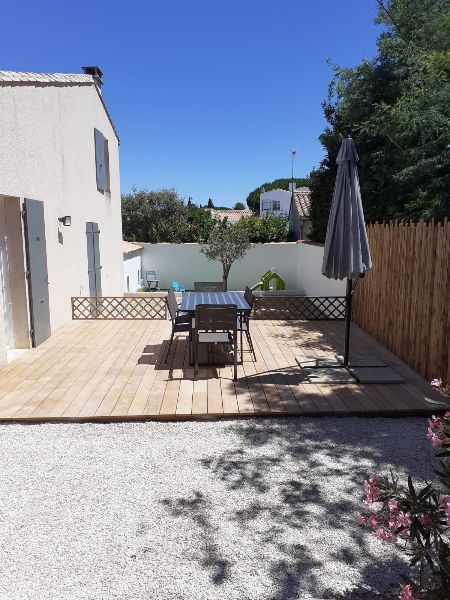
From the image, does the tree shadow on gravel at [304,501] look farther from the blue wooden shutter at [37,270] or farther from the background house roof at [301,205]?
the background house roof at [301,205]

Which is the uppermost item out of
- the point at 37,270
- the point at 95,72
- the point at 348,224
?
the point at 95,72

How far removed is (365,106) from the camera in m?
10.7

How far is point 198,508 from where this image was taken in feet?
9.57

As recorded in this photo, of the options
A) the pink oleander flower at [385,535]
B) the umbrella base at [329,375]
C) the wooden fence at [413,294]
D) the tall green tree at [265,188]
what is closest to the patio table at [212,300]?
the umbrella base at [329,375]

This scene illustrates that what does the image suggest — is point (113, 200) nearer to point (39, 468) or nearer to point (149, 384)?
point (149, 384)

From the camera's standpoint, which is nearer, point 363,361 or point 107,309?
point 363,361

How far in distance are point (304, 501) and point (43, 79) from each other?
23.4ft

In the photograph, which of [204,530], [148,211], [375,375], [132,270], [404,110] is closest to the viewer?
[204,530]

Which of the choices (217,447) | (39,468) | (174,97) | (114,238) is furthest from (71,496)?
(174,97)

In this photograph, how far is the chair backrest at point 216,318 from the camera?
202 inches

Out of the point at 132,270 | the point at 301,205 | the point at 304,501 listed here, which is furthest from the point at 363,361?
the point at 301,205

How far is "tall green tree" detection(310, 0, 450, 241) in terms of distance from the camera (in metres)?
8.45

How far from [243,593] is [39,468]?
198cm

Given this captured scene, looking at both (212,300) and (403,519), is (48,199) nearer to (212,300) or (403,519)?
(212,300)
